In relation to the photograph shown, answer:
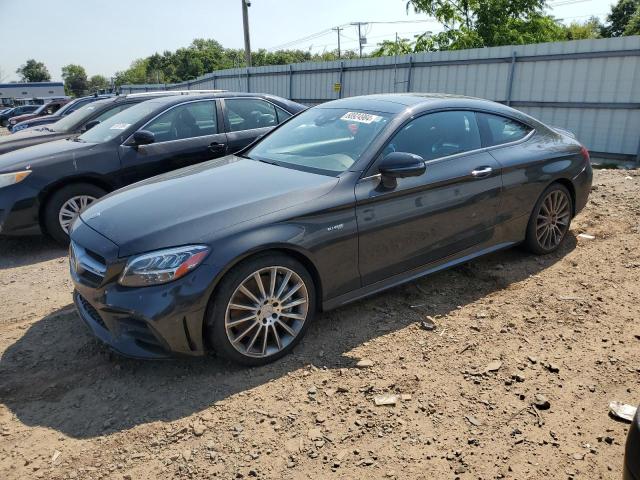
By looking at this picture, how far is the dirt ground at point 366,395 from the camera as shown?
8.05ft

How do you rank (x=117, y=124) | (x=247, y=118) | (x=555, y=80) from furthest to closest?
(x=555, y=80), (x=247, y=118), (x=117, y=124)

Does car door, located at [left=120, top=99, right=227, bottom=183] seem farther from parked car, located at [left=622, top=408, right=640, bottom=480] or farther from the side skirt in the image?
parked car, located at [left=622, top=408, right=640, bottom=480]

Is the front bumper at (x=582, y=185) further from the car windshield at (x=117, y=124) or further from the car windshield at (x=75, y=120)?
the car windshield at (x=75, y=120)

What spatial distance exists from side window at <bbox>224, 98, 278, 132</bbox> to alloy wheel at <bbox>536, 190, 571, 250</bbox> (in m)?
3.72

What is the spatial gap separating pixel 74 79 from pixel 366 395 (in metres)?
156

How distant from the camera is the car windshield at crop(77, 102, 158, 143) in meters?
6.11

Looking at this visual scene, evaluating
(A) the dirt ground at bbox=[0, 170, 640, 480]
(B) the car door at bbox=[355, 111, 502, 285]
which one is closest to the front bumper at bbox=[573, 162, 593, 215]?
(A) the dirt ground at bbox=[0, 170, 640, 480]

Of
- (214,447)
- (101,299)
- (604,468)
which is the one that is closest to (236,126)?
(101,299)

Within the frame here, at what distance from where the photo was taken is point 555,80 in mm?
10516

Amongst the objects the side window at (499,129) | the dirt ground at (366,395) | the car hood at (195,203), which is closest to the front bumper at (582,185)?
the side window at (499,129)

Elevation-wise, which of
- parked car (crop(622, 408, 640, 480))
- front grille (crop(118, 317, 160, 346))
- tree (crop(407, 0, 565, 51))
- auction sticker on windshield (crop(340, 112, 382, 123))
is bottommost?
front grille (crop(118, 317, 160, 346))

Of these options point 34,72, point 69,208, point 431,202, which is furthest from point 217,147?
point 34,72

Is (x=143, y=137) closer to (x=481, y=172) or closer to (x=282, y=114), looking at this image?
(x=282, y=114)

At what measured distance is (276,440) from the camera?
2607 millimetres
